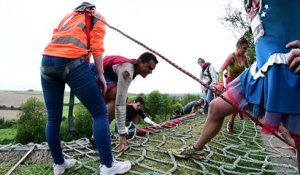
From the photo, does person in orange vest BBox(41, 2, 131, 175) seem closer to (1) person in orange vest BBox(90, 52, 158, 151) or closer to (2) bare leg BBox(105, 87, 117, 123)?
(1) person in orange vest BBox(90, 52, 158, 151)

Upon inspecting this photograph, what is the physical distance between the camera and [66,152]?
3754mm

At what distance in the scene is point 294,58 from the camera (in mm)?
1721

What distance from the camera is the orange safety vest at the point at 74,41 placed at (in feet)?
8.63

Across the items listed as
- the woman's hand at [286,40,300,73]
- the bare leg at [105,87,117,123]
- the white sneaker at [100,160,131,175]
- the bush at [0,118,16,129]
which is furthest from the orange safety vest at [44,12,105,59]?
the bush at [0,118,16,129]

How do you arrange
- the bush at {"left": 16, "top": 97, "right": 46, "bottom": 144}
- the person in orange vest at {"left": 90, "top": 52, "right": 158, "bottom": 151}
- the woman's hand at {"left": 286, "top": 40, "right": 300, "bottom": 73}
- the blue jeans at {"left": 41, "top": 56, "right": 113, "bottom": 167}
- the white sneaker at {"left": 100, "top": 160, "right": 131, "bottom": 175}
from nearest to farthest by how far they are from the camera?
the woman's hand at {"left": 286, "top": 40, "right": 300, "bottom": 73} → the blue jeans at {"left": 41, "top": 56, "right": 113, "bottom": 167} → the white sneaker at {"left": 100, "top": 160, "right": 131, "bottom": 175} → the person in orange vest at {"left": 90, "top": 52, "right": 158, "bottom": 151} → the bush at {"left": 16, "top": 97, "right": 46, "bottom": 144}

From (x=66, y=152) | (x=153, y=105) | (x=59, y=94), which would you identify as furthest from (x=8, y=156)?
(x=153, y=105)

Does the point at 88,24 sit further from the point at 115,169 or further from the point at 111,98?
the point at 111,98

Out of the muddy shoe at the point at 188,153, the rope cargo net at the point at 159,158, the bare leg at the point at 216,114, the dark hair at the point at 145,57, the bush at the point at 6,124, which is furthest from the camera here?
the bush at the point at 6,124

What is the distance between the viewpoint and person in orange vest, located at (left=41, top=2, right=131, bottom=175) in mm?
2623

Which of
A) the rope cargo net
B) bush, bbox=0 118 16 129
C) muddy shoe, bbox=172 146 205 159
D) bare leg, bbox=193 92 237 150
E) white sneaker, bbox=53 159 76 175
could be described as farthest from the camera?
bush, bbox=0 118 16 129

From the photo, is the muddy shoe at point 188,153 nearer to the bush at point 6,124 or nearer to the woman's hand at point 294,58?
the woman's hand at point 294,58

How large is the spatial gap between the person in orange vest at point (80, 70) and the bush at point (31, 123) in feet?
72.0

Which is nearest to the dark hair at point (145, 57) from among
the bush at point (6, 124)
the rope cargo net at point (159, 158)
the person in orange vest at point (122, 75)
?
the person in orange vest at point (122, 75)

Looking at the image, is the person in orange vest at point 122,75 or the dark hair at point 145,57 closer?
the person in orange vest at point 122,75
